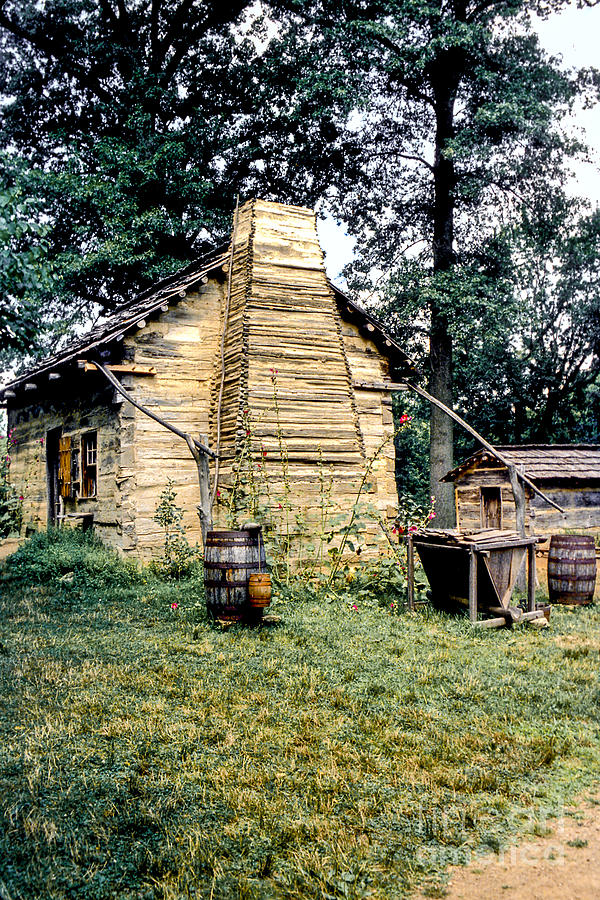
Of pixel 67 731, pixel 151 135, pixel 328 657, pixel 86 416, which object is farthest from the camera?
pixel 151 135

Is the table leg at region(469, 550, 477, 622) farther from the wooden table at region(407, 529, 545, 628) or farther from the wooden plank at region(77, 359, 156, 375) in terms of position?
the wooden plank at region(77, 359, 156, 375)

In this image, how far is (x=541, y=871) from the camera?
3197 mm

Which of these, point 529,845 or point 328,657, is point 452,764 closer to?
point 529,845

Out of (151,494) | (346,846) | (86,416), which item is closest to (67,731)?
(346,846)

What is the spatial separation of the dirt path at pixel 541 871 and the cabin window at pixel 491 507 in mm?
17443

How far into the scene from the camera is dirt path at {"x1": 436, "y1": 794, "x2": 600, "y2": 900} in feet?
9.96

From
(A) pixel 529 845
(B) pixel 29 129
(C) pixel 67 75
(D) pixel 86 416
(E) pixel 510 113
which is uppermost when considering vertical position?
(C) pixel 67 75

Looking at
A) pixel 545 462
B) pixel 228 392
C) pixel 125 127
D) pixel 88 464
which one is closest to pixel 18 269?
pixel 228 392

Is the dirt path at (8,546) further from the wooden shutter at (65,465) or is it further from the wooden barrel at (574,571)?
the wooden barrel at (574,571)

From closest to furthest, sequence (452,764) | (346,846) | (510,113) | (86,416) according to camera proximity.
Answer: (346,846)
(452,764)
(86,416)
(510,113)

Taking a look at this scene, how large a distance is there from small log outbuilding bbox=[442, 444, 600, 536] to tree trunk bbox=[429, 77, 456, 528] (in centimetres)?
171

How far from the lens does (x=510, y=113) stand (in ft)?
54.4

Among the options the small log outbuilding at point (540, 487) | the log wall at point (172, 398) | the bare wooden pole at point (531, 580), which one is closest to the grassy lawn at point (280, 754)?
the bare wooden pole at point (531, 580)

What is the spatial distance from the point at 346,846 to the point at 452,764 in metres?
1.18
